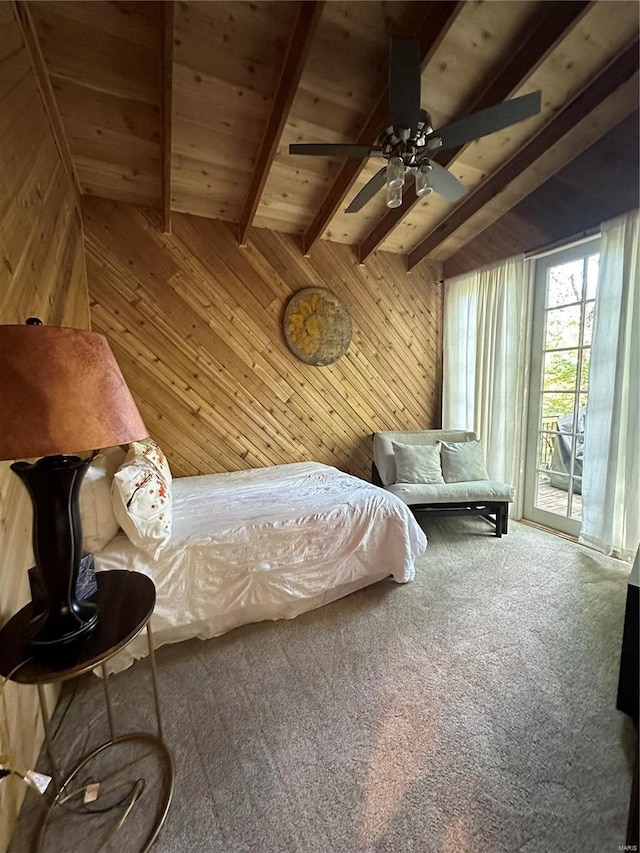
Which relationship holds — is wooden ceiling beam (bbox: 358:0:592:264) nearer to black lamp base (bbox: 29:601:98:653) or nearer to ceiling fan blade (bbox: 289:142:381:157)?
ceiling fan blade (bbox: 289:142:381:157)

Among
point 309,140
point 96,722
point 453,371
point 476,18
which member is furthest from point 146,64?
point 453,371

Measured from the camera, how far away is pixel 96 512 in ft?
5.51

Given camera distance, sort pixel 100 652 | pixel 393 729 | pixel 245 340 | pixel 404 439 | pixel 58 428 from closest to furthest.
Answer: pixel 58 428 < pixel 100 652 < pixel 393 729 < pixel 245 340 < pixel 404 439

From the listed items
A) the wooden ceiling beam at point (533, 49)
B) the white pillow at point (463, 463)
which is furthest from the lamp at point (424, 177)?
the white pillow at point (463, 463)

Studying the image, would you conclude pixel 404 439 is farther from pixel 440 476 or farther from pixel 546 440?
pixel 546 440

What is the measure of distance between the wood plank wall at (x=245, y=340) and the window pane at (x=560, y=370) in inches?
46.3

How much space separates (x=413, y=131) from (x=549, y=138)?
148 cm

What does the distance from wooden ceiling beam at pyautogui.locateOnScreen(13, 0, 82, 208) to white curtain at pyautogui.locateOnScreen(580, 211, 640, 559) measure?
363cm

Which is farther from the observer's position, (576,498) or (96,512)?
(576,498)

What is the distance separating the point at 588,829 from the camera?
3.51ft

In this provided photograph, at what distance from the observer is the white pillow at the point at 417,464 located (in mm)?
3281

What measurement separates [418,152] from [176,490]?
2.60 m

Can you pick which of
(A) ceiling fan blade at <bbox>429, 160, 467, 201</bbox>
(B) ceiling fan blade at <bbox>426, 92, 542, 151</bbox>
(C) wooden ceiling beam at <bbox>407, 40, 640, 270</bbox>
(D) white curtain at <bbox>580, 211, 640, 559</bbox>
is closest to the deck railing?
(D) white curtain at <bbox>580, 211, 640, 559</bbox>

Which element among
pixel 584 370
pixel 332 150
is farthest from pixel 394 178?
pixel 584 370
